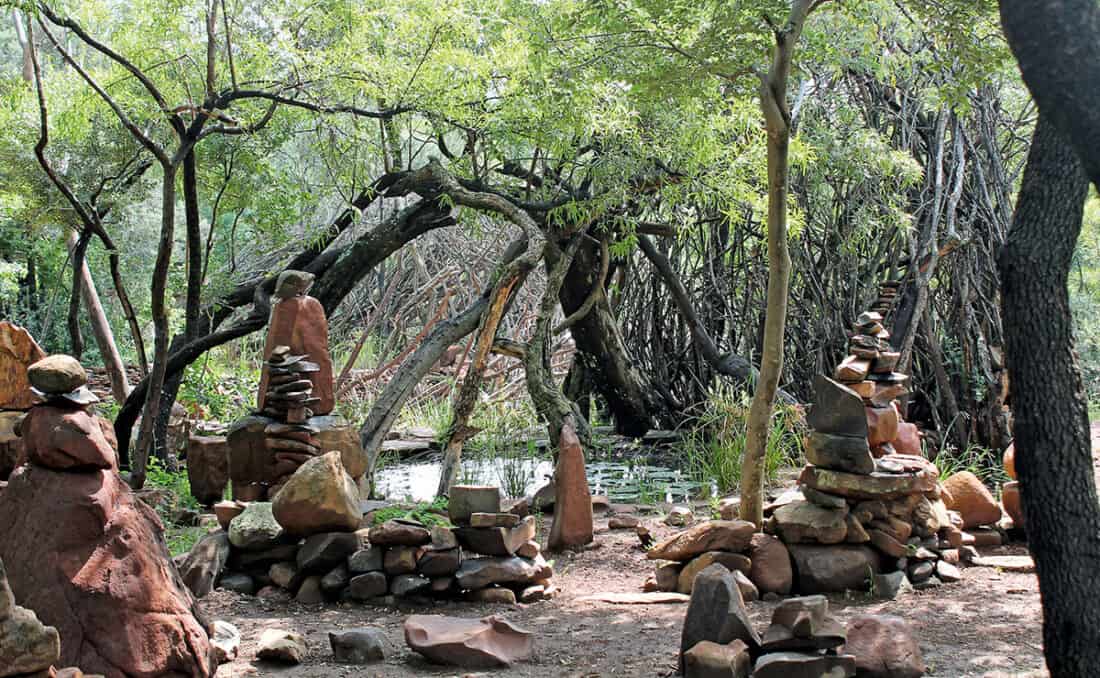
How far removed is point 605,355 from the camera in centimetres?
1077

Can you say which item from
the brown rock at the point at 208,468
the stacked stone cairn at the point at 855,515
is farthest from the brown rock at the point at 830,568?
the brown rock at the point at 208,468

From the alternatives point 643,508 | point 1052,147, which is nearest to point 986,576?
point 643,508

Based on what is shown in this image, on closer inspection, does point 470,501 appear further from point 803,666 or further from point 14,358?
point 14,358

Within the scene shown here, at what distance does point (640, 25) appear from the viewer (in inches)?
208

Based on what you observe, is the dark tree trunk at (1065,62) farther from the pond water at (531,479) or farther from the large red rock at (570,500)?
the pond water at (531,479)

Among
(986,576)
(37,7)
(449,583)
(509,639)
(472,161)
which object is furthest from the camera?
(472,161)

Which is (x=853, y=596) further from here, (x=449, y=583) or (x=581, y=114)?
(x=581, y=114)

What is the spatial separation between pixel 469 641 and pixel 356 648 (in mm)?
433

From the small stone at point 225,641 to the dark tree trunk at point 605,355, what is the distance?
648 cm

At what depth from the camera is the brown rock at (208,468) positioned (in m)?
7.61

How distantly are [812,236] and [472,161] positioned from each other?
3.43 m

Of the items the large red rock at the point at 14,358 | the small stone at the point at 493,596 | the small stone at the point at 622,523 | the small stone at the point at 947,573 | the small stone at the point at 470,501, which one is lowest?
the small stone at the point at 493,596

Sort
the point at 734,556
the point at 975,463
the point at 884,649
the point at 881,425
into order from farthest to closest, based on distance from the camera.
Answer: the point at 975,463
the point at 881,425
the point at 734,556
the point at 884,649

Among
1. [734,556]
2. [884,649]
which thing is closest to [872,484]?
[734,556]
